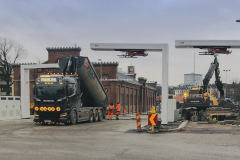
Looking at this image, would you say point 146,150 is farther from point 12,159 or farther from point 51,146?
point 12,159

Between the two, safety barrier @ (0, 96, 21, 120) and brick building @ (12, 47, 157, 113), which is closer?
safety barrier @ (0, 96, 21, 120)

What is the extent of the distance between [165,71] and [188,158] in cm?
1211

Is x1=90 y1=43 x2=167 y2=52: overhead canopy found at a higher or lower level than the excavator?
higher

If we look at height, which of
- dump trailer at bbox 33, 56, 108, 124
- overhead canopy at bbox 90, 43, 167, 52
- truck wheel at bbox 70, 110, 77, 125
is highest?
overhead canopy at bbox 90, 43, 167, 52

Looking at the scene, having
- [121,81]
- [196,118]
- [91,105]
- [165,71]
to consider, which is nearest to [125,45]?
[165,71]

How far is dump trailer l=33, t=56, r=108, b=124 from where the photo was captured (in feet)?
70.7

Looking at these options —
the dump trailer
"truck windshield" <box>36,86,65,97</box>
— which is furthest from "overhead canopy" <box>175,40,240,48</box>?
"truck windshield" <box>36,86,65,97</box>

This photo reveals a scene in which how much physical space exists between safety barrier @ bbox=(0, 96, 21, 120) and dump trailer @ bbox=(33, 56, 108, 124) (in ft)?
25.8

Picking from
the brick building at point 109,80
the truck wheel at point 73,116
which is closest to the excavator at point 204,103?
the truck wheel at point 73,116

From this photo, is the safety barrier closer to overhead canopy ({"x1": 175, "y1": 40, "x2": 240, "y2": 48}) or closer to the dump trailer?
the dump trailer

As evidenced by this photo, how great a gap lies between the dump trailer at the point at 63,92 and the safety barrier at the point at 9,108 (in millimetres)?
7863

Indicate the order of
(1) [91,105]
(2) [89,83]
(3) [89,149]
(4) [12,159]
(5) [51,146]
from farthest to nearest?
(1) [91,105]
(2) [89,83]
(5) [51,146]
(3) [89,149]
(4) [12,159]

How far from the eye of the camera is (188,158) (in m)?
9.15

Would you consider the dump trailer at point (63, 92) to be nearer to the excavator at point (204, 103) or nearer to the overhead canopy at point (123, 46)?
the overhead canopy at point (123, 46)
